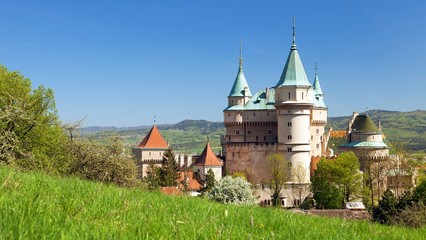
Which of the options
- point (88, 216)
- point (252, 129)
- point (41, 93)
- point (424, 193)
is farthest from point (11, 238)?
point (252, 129)

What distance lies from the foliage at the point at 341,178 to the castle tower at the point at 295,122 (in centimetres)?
602

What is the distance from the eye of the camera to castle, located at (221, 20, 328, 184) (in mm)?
64875

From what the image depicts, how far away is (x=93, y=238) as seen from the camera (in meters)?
3.90

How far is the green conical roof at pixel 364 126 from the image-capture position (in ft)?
221

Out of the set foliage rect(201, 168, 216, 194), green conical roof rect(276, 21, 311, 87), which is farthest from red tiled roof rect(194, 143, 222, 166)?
green conical roof rect(276, 21, 311, 87)

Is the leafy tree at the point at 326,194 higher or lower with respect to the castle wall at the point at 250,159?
lower

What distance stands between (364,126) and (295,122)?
10932mm

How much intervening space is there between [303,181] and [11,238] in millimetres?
61998

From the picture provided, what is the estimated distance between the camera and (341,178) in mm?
57125

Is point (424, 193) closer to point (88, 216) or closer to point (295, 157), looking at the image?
point (295, 157)

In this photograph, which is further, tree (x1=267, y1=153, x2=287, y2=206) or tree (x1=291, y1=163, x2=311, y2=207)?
tree (x1=267, y1=153, x2=287, y2=206)

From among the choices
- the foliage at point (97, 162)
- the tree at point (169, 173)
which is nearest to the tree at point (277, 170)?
the tree at point (169, 173)

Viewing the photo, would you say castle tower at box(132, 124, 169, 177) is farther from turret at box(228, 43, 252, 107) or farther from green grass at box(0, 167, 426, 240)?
green grass at box(0, 167, 426, 240)

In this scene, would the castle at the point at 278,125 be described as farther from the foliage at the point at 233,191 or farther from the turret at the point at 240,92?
the foliage at the point at 233,191
